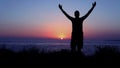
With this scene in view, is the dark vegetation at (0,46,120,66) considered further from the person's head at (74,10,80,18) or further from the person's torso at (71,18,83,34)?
the person's head at (74,10,80,18)

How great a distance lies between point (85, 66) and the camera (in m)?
11.6

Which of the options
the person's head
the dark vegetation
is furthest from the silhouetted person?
the dark vegetation

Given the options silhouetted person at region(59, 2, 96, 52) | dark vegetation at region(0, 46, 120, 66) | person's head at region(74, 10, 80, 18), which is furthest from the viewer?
silhouetted person at region(59, 2, 96, 52)

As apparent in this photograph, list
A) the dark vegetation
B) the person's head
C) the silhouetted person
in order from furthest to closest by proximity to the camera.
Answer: the silhouetted person
the person's head
the dark vegetation

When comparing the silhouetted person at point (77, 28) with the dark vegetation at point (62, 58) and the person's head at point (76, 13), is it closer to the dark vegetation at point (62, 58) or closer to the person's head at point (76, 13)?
the person's head at point (76, 13)

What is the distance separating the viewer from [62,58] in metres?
12.9

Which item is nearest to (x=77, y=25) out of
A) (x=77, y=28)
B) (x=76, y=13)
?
(x=77, y=28)

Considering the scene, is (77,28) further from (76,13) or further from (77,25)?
(76,13)

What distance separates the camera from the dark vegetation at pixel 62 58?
12.1 m

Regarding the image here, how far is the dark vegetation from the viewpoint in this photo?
1206cm

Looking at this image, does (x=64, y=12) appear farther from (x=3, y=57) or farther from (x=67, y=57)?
(x=3, y=57)

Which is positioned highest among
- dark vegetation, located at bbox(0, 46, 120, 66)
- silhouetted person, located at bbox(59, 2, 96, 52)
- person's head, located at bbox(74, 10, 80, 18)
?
person's head, located at bbox(74, 10, 80, 18)

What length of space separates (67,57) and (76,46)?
1.34m

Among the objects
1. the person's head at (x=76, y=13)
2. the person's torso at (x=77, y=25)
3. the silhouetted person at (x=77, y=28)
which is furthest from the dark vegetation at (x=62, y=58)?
the person's head at (x=76, y=13)
